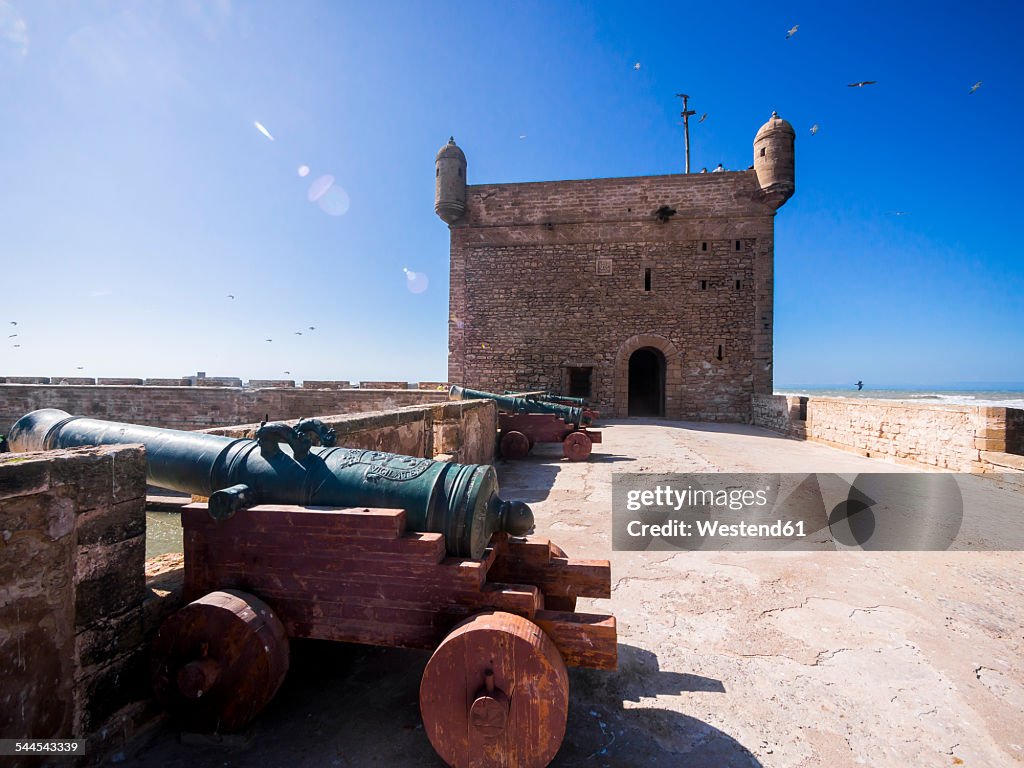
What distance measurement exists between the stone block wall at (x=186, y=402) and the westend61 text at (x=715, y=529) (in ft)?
24.2

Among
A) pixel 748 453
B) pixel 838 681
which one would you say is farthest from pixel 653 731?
pixel 748 453

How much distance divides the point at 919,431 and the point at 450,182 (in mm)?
12867

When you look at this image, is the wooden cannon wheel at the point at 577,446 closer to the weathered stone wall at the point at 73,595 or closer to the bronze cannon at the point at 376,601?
the bronze cannon at the point at 376,601

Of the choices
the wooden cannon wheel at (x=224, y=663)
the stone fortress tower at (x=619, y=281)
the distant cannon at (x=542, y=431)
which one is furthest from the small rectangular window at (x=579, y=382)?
the wooden cannon wheel at (x=224, y=663)

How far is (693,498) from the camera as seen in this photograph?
15.2ft

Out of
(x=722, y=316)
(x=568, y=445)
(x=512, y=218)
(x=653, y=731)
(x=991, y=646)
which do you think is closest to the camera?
(x=653, y=731)

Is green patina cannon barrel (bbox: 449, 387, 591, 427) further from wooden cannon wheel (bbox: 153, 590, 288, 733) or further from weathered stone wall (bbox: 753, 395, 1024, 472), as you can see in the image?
wooden cannon wheel (bbox: 153, 590, 288, 733)

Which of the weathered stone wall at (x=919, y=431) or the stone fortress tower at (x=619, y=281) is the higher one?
the stone fortress tower at (x=619, y=281)

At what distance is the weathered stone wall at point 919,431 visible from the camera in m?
5.45

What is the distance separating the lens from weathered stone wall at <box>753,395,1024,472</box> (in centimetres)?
545

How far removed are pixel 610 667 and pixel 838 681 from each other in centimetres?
109

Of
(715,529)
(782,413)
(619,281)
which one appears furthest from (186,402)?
(782,413)

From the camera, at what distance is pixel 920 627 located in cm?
231

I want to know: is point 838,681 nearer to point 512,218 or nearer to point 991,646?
point 991,646
